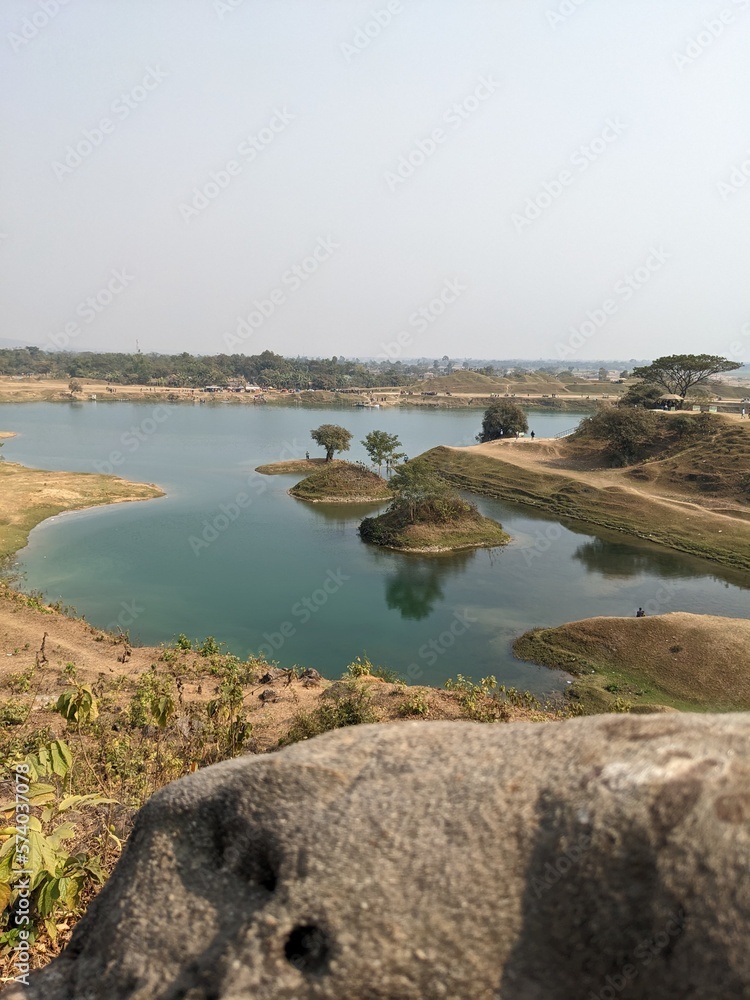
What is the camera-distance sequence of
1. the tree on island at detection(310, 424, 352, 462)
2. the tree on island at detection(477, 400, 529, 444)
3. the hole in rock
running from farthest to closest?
the tree on island at detection(477, 400, 529, 444) → the tree on island at detection(310, 424, 352, 462) → the hole in rock

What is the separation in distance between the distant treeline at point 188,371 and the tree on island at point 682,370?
321 ft

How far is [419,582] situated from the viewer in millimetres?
32250

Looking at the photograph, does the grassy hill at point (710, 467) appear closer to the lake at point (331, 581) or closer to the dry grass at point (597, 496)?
the dry grass at point (597, 496)

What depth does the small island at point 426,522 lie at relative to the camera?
3816 cm

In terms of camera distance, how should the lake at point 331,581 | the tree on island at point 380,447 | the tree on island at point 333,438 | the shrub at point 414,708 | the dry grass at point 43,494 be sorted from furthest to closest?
the tree on island at point 333,438
the tree on island at point 380,447
the dry grass at point 43,494
the lake at point 331,581
the shrub at point 414,708

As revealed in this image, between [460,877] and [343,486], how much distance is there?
47.8 metres

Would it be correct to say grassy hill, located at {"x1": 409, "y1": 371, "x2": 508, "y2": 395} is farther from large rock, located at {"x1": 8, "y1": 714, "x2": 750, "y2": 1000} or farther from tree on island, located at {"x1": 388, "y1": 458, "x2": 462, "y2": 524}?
large rock, located at {"x1": 8, "y1": 714, "x2": 750, "y2": 1000}

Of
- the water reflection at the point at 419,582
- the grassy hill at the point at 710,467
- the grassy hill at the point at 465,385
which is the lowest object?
the water reflection at the point at 419,582

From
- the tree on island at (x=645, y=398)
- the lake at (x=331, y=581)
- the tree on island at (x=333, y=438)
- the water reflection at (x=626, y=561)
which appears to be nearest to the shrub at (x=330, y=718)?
the lake at (x=331, y=581)

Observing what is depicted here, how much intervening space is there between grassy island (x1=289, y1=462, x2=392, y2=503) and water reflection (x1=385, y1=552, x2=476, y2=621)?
14700 millimetres

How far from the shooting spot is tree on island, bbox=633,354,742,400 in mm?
68438

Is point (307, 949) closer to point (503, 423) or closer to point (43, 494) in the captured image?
point (43, 494)

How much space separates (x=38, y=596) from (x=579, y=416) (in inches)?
4600

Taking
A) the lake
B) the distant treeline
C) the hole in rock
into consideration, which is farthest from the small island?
the distant treeline
